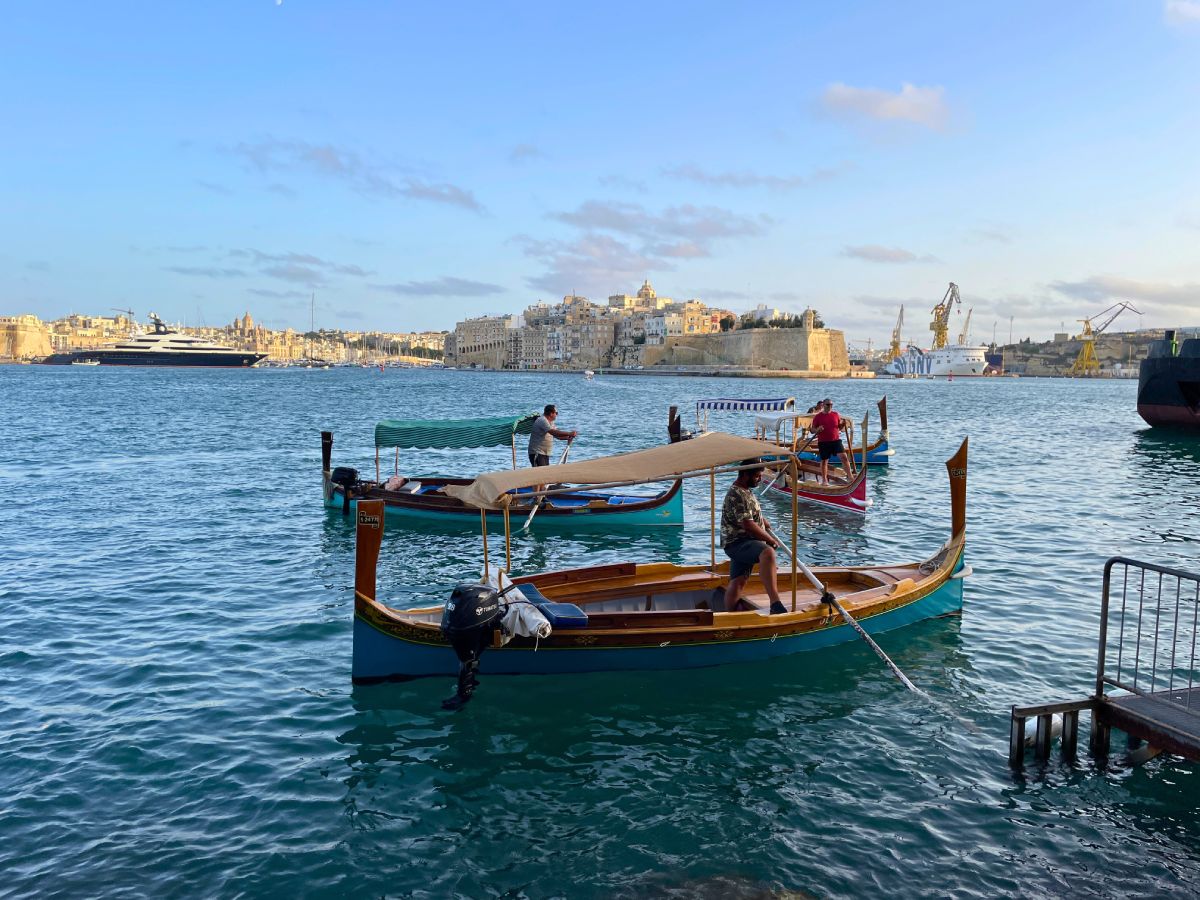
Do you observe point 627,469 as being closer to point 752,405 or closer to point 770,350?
point 752,405

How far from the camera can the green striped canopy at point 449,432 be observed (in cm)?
2055

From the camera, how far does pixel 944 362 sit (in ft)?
582

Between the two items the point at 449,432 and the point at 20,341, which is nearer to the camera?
the point at 449,432

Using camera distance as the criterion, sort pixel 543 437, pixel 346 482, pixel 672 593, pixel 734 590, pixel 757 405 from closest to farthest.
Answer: pixel 734 590, pixel 672 593, pixel 543 437, pixel 346 482, pixel 757 405

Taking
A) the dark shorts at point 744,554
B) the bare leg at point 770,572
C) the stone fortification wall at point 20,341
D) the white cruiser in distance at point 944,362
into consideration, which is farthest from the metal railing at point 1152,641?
the stone fortification wall at point 20,341

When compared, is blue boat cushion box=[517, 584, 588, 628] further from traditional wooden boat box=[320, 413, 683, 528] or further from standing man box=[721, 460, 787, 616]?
traditional wooden boat box=[320, 413, 683, 528]

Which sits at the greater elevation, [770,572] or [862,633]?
[770,572]

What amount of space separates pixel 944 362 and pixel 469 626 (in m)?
186

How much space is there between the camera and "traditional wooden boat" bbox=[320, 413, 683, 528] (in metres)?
18.4

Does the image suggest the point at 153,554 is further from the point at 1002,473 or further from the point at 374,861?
the point at 1002,473

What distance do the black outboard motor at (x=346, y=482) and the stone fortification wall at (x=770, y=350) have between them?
5335 inches

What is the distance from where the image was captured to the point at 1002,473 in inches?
1101

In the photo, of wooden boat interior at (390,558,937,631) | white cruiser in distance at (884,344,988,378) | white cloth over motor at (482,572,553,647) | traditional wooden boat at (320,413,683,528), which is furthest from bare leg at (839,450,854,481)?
white cruiser in distance at (884,344,988,378)

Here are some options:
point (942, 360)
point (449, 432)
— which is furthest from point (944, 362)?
point (449, 432)
